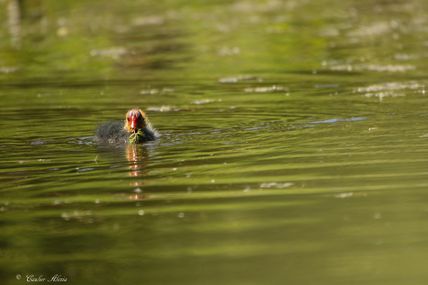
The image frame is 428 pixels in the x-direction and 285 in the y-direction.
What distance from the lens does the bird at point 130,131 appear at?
546 inches

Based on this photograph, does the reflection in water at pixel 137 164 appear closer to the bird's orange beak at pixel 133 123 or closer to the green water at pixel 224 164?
the green water at pixel 224 164

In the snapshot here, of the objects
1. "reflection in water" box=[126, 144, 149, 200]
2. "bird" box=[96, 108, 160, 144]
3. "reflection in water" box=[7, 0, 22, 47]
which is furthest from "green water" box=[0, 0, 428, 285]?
"reflection in water" box=[7, 0, 22, 47]

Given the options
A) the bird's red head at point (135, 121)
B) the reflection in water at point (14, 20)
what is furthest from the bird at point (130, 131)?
the reflection in water at point (14, 20)

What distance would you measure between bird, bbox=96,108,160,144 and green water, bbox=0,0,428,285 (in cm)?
24

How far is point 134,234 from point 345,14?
76.8ft

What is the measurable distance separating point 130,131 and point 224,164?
2.35m

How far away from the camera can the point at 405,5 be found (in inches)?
1282

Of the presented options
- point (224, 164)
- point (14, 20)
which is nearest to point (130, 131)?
point (224, 164)

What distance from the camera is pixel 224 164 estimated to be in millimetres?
11977

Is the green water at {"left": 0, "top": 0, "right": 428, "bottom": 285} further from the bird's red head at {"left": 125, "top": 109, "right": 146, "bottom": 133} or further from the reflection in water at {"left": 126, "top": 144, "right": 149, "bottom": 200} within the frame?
the bird's red head at {"left": 125, "top": 109, "right": 146, "bottom": 133}

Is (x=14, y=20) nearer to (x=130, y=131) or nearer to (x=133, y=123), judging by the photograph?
(x=130, y=131)

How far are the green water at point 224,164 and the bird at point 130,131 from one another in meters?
0.24

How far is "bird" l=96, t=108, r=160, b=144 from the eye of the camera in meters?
13.9

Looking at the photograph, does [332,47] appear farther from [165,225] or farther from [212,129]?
[165,225]
